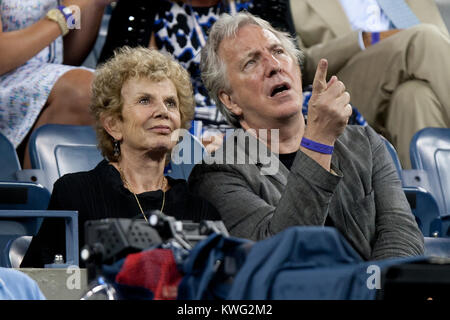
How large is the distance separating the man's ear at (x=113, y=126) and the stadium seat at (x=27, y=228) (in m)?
0.21

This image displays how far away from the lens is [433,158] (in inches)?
79.4

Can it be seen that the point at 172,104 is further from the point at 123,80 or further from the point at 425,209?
the point at 425,209

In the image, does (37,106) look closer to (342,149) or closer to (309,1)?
(342,149)

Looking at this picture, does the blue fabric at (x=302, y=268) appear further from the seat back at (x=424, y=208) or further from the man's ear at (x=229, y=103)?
the seat back at (x=424, y=208)

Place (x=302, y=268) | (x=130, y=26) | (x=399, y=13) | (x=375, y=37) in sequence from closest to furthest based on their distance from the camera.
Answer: (x=302, y=268) < (x=130, y=26) < (x=375, y=37) < (x=399, y=13)

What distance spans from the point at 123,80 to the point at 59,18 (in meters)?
0.55

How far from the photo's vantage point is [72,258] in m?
1.08

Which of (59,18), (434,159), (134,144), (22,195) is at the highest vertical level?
(59,18)

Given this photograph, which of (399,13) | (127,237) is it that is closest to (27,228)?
(127,237)

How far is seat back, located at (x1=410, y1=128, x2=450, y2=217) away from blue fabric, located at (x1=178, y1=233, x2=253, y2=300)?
146 cm

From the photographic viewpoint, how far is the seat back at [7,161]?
5.22 ft

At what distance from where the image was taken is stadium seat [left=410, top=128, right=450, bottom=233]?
77.2 inches

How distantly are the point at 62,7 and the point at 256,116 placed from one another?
70 cm
